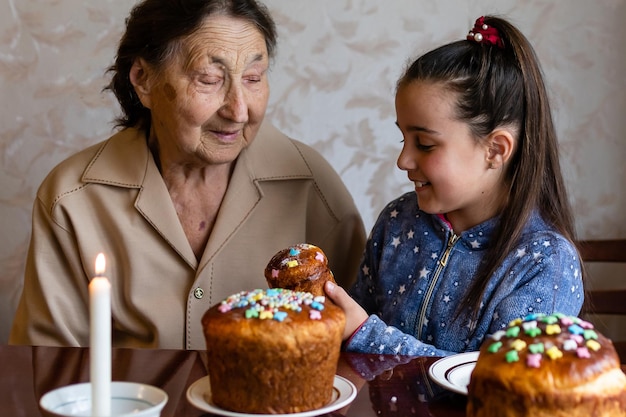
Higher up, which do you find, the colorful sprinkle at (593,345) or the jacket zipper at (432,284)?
the colorful sprinkle at (593,345)

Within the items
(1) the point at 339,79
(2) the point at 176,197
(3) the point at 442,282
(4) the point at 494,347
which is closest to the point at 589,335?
(4) the point at 494,347

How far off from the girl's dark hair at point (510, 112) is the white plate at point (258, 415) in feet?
1.92

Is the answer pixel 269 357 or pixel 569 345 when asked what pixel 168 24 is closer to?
pixel 269 357

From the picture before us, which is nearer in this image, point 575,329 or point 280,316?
point 575,329

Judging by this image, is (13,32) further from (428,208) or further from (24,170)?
(428,208)

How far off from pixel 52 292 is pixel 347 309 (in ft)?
2.79

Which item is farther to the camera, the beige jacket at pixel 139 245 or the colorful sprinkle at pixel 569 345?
the beige jacket at pixel 139 245

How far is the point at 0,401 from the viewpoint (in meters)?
1.33

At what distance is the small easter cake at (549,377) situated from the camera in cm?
104

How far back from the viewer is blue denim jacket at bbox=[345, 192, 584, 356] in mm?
1750

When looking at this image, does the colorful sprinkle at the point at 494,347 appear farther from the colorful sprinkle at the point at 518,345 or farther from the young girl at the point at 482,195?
the young girl at the point at 482,195

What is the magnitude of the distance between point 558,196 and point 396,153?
956 millimetres

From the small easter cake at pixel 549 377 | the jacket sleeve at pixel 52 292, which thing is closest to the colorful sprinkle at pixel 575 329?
the small easter cake at pixel 549 377

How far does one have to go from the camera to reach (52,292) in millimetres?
2178
